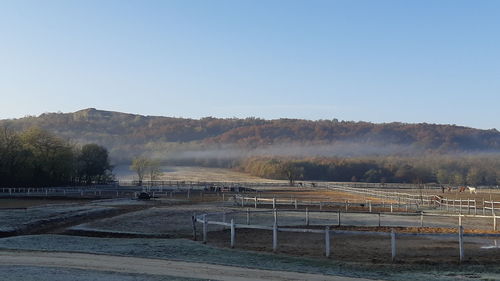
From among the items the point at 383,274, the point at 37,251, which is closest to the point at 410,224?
the point at 383,274

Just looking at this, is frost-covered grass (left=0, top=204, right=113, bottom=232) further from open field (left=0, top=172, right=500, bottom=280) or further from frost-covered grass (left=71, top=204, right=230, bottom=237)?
frost-covered grass (left=71, top=204, right=230, bottom=237)

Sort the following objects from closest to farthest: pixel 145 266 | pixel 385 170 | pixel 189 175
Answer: pixel 145 266
pixel 189 175
pixel 385 170

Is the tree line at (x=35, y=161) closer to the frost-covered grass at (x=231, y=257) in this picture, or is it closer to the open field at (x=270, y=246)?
the open field at (x=270, y=246)

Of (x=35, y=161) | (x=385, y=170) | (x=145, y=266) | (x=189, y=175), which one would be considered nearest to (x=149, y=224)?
(x=145, y=266)

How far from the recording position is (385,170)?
174 metres

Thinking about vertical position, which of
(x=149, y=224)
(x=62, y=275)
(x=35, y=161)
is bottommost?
(x=149, y=224)

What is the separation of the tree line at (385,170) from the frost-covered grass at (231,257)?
409 feet

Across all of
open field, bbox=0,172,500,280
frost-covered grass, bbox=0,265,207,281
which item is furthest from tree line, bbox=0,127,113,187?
frost-covered grass, bbox=0,265,207,281

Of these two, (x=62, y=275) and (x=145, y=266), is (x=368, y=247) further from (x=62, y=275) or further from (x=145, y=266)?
(x=62, y=275)

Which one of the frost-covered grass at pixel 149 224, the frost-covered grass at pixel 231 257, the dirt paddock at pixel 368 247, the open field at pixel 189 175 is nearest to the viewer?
the frost-covered grass at pixel 231 257

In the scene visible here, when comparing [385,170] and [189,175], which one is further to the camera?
[385,170]

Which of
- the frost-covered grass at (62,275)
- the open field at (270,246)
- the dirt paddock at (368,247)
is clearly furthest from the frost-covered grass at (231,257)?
the frost-covered grass at (62,275)

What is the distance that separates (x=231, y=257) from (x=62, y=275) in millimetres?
5855

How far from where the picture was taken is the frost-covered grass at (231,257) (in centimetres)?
1598
